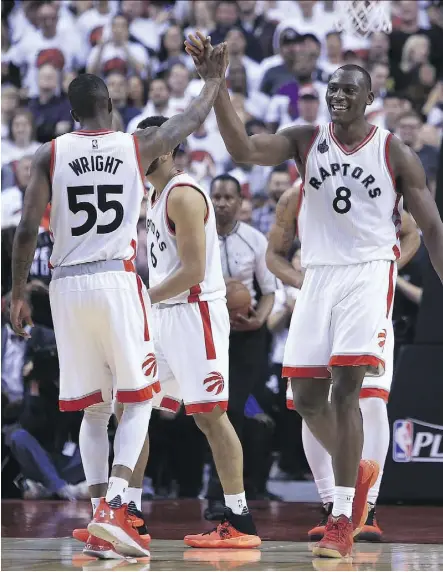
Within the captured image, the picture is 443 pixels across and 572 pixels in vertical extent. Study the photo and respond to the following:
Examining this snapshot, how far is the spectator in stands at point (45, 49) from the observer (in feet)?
45.8

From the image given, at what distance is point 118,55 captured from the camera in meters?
13.7

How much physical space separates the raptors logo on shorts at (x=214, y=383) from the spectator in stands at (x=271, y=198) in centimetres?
447

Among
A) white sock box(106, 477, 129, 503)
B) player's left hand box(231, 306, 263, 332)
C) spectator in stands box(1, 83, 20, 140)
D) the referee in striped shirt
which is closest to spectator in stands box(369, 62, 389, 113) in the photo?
spectator in stands box(1, 83, 20, 140)

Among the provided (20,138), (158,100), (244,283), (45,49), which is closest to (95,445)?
(244,283)

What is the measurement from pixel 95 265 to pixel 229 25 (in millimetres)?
8993

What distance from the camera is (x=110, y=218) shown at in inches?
217

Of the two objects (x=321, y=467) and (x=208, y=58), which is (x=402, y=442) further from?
(x=208, y=58)

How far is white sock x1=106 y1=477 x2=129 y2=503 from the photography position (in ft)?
17.4

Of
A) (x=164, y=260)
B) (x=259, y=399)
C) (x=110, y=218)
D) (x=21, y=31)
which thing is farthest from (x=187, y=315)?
(x=21, y=31)

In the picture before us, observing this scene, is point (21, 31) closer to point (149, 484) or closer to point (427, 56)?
point (427, 56)

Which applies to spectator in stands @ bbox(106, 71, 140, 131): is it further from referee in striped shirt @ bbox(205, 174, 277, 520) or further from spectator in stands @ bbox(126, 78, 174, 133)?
referee in striped shirt @ bbox(205, 174, 277, 520)

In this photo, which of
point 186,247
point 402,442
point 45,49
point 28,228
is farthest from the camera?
point 45,49

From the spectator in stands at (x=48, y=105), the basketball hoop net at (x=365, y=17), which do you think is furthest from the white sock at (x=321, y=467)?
the spectator in stands at (x=48, y=105)

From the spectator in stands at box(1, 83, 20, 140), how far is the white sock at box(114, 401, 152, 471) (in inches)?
312
